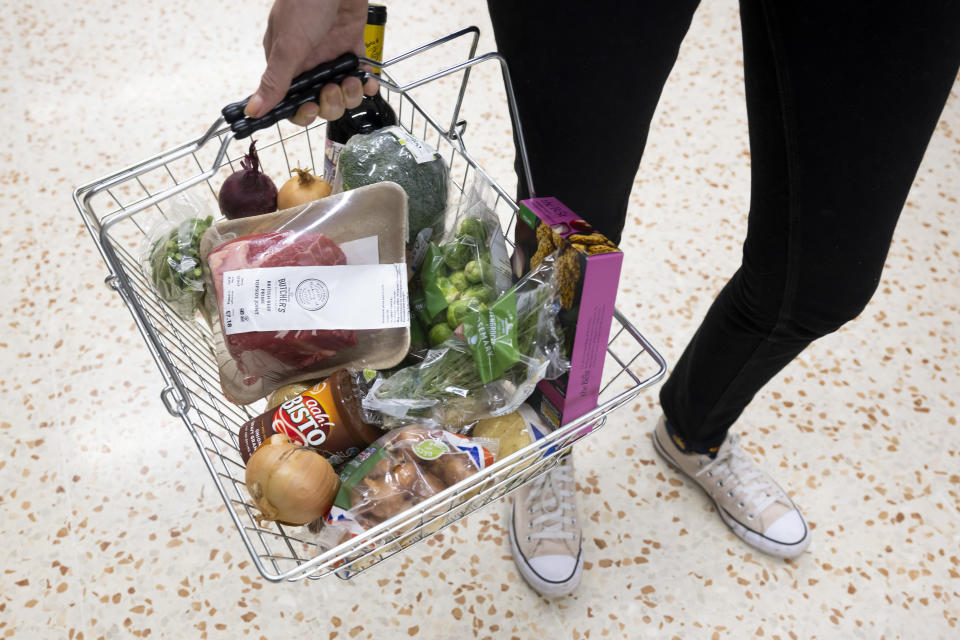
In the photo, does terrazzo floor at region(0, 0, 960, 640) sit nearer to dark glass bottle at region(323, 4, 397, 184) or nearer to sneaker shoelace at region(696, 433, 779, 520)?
sneaker shoelace at region(696, 433, 779, 520)

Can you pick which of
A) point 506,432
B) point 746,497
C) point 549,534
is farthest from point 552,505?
point 506,432

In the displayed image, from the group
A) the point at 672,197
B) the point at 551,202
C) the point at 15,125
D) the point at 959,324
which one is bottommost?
the point at 959,324

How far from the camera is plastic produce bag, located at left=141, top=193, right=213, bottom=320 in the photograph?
25.6 inches

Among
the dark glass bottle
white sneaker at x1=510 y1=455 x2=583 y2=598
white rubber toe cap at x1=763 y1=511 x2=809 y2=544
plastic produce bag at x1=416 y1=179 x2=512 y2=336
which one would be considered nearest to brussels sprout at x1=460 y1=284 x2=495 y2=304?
plastic produce bag at x1=416 y1=179 x2=512 y2=336

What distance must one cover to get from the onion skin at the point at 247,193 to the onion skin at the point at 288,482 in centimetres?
28

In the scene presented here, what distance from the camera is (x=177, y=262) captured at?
0.65 meters

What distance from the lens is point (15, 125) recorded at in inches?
62.9

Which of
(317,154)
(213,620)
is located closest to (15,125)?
(317,154)

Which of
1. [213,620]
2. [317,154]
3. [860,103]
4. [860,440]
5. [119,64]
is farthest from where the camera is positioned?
[119,64]

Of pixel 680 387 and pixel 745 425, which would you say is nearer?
pixel 680 387

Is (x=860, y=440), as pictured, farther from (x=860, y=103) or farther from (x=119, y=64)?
(x=119, y=64)

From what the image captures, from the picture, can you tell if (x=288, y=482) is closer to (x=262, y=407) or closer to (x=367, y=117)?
(x=262, y=407)

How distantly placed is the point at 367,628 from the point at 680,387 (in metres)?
0.57

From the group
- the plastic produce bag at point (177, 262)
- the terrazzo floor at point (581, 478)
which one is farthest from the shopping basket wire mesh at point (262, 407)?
the terrazzo floor at point (581, 478)
